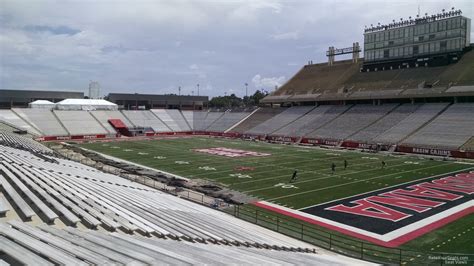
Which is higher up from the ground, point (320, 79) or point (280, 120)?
point (320, 79)

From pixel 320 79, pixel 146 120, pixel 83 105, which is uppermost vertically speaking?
pixel 320 79

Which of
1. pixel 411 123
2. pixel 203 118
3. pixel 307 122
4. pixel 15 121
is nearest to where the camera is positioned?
pixel 411 123

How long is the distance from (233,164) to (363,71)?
43.6 meters

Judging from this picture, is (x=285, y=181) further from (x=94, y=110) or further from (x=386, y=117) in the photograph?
(x=94, y=110)

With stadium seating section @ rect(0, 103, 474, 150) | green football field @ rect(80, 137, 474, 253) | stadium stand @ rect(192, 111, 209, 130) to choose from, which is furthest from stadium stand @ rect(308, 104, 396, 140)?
stadium stand @ rect(192, 111, 209, 130)

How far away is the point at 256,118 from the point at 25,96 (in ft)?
178

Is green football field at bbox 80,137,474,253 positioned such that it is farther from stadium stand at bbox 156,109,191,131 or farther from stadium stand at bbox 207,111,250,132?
stadium stand at bbox 156,109,191,131

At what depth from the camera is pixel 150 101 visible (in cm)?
10094

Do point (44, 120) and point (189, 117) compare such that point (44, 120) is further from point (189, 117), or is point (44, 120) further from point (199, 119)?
point (199, 119)

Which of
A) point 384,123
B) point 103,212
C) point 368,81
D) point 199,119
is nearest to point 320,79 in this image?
point 368,81

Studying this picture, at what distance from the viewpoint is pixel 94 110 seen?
268 feet

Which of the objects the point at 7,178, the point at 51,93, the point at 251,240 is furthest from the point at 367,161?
the point at 51,93

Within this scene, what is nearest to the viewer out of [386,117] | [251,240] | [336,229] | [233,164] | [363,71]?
[251,240]

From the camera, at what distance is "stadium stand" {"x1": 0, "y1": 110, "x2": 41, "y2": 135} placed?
64.0 m
